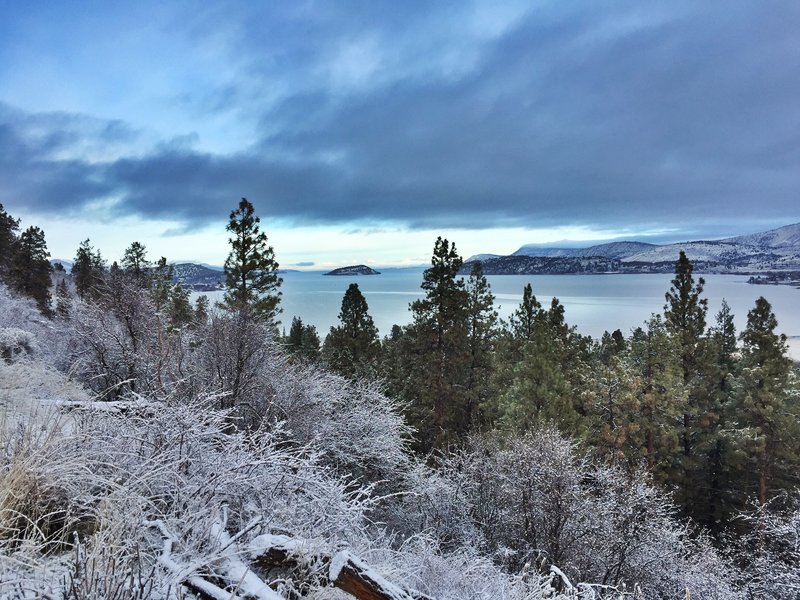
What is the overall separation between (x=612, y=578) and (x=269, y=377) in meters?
10.7

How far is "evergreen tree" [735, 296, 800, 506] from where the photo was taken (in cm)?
1922

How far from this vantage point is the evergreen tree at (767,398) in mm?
19219

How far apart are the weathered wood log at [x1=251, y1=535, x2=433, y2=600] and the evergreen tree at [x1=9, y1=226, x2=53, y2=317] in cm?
Answer: 3804

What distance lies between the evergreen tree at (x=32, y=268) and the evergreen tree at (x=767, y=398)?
43451 millimetres

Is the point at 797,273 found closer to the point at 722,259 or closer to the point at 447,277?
the point at 722,259

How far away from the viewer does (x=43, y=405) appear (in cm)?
550

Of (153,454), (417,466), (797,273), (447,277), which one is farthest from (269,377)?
(797,273)

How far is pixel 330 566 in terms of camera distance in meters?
2.86

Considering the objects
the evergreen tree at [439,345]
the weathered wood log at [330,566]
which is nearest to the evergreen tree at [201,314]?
the evergreen tree at [439,345]

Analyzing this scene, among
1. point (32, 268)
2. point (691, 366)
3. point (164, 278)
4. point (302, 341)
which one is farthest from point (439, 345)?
point (32, 268)

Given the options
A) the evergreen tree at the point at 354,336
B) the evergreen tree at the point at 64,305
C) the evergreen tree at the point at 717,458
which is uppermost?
the evergreen tree at the point at 64,305

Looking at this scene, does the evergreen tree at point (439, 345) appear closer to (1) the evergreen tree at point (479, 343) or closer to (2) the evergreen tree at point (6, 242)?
(1) the evergreen tree at point (479, 343)

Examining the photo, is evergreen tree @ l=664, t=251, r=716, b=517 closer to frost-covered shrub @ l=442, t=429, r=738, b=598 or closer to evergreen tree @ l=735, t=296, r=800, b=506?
evergreen tree @ l=735, t=296, r=800, b=506

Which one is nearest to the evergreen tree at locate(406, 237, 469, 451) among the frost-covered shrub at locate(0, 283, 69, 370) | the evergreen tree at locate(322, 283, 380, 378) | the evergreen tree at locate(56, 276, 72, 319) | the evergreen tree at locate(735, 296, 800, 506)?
the evergreen tree at locate(322, 283, 380, 378)
